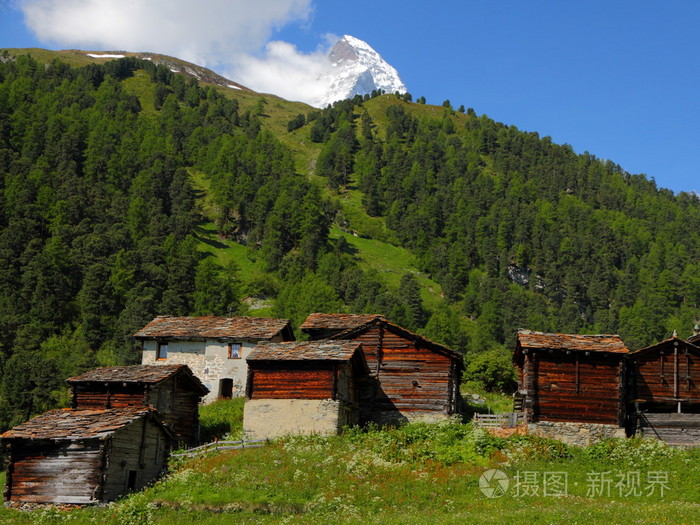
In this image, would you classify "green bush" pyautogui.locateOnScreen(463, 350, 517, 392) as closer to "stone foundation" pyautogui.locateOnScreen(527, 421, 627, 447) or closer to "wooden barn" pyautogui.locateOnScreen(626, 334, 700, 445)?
"wooden barn" pyautogui.locateOnScreen(626, 334, 700, 445)

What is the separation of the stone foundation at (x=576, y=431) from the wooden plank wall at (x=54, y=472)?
23.9 metres

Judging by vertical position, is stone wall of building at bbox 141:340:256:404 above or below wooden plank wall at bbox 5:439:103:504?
above

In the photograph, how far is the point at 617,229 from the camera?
7756 inches

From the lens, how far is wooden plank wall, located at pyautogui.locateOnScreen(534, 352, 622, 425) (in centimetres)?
4084

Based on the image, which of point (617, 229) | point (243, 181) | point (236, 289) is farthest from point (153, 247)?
point (617, 229)

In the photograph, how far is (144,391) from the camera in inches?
1569

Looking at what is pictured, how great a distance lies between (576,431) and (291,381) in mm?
16853

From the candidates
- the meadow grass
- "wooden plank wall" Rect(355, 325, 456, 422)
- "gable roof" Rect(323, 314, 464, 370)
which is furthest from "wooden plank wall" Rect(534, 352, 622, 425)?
"wooden plank wall" Rect(355, 325, 456, 422)

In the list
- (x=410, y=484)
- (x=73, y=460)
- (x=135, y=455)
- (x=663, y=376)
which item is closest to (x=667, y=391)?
(x=663, y=376)

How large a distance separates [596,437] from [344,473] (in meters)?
16.4

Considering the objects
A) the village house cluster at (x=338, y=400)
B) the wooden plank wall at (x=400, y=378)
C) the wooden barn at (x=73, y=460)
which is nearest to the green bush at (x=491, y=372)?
the village house cluster at (x=338, y=400)

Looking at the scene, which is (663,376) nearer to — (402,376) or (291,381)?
(402,376)

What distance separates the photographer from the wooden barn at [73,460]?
110 feet

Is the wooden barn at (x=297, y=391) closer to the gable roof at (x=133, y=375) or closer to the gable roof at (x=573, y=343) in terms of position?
the gable roof at (x=133, y=375)
